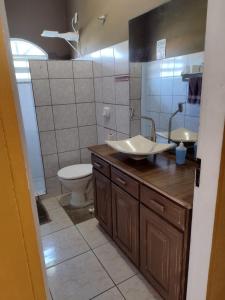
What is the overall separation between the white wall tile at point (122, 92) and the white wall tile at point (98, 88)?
1.28 ft

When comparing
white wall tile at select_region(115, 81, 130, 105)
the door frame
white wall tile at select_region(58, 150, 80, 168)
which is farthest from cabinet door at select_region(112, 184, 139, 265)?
white wall tile at select_region(58, 150, 80, 168)

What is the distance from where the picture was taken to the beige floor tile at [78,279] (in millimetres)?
1509

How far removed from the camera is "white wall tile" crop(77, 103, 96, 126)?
107 inches

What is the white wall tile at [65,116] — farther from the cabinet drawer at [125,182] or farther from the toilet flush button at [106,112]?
the cabinet drawer at [125,182]

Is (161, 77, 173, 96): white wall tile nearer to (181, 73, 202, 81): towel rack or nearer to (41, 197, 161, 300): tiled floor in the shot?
(181, 73, 202, 81): towel rack

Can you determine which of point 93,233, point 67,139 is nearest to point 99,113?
point 67,139

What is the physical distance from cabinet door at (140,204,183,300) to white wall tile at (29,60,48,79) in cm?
189

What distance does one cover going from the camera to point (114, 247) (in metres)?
1.91

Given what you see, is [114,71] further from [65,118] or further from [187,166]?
[187,166]

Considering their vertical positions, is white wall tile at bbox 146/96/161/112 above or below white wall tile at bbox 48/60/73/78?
below

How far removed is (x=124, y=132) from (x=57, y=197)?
1.31m

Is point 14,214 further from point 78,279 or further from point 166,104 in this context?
point 166,104

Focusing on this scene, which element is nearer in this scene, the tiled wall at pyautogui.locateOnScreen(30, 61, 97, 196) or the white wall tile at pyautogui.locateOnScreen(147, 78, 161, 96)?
the white wall tile at pyautogui.locateOnScreen(147, 78, 161, 96)

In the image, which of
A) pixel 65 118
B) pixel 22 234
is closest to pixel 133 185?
pixel 22 234
